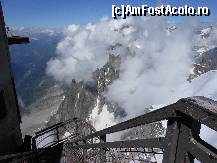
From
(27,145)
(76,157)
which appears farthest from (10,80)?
(76,157)

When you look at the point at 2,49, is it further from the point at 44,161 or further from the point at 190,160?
the point at 190,160

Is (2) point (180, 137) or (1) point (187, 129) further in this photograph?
(2) point (180, 137)

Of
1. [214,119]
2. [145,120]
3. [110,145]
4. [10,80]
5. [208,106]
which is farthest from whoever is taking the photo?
[10,80]

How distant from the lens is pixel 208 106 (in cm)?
317

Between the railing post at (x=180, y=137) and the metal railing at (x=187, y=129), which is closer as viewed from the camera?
the metal railing at (x=187, y=129)

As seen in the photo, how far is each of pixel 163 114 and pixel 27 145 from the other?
745 inches

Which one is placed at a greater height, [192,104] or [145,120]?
[192,104]

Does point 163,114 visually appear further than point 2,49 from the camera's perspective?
No

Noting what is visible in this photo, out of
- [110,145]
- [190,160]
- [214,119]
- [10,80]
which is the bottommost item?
[10,80]

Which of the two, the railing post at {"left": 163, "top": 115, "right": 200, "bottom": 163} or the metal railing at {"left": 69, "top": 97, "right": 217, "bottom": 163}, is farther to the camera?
the railing post at {"left": 163, "top": 115, "right": 200, "bottom": 163}

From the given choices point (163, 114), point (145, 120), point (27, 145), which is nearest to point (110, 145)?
point (145, 120)

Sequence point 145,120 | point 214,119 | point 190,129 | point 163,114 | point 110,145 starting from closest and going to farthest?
point 214,119 < point 190,129 < point 163,114 < point 145,120 < point 110,145

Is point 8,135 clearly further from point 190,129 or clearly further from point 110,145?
point 190,129

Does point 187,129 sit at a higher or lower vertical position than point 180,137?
higher
